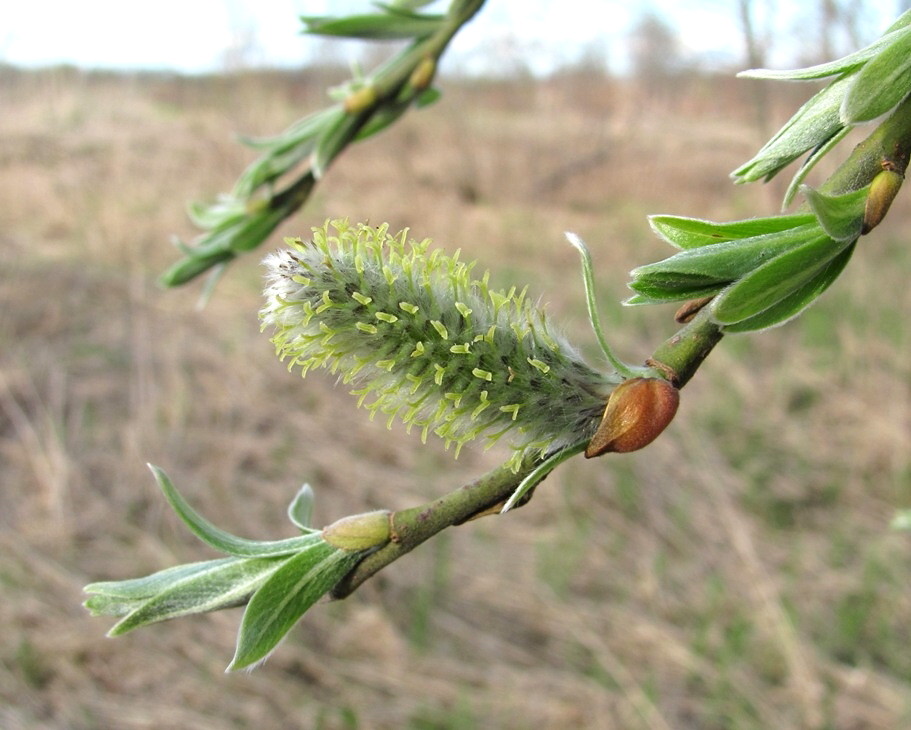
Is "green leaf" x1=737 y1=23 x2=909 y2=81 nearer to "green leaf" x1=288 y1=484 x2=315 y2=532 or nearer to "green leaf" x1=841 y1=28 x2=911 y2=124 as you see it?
"green leaf" x1=841 y1=28 x2=911 y2=124

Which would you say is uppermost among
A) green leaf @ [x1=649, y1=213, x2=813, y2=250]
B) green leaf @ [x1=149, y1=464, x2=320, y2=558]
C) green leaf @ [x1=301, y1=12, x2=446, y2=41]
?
green leaf @ [x1=301, y1=12, x2=446, y2=41]

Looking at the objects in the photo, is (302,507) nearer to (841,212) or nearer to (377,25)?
(841,212)

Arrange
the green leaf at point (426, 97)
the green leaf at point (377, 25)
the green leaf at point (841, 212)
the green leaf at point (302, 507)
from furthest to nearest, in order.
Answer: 1. the green leaf at point (426, 97)
2. the green leaf at point (377, 25)
3. the green leaf at point (302, 507)
4. the green leaf at point (841, 212)

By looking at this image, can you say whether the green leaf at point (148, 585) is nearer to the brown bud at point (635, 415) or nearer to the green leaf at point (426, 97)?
the brown bud at point (635, 415)

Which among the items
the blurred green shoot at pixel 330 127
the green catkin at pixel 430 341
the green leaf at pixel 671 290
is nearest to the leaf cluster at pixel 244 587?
the green catkin at pixel 430 341

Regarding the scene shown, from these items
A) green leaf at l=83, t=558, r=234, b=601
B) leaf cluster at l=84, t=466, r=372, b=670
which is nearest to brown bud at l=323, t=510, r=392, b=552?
leaf cluster at l=84, t=466, r=372, b=670
